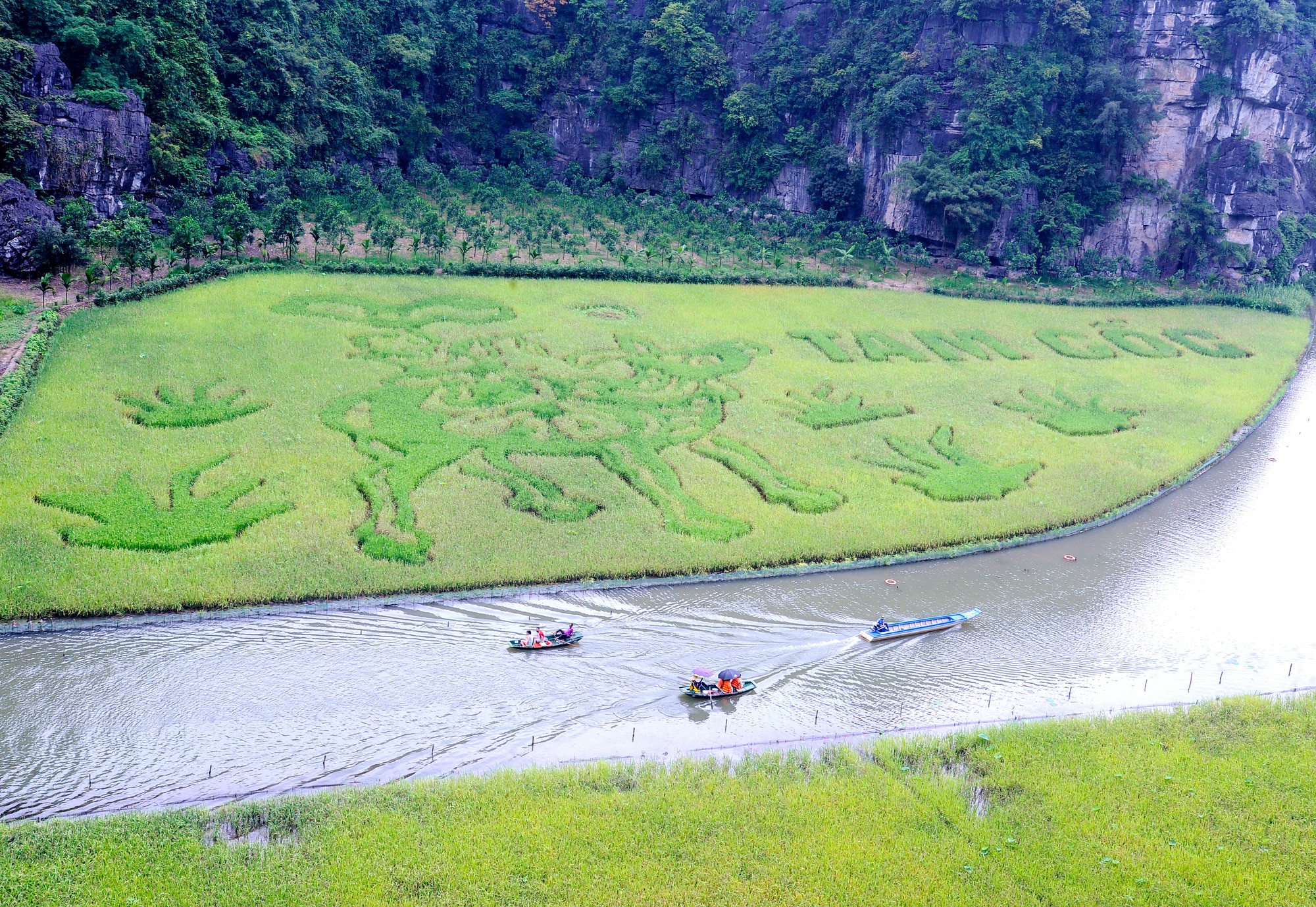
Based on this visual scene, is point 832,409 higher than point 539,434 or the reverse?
higher

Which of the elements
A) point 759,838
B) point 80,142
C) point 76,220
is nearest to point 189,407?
point 76,220

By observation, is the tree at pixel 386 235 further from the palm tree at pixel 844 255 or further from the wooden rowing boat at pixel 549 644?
the wooden rowing boat at pixel 549 644

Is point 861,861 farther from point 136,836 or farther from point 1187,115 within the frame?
point 1187,115

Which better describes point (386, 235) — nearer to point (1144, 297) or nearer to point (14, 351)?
point (14, 351)

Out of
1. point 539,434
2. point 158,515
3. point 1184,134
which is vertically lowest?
point 158,515

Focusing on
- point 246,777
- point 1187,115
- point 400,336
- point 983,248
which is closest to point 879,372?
point 400,336

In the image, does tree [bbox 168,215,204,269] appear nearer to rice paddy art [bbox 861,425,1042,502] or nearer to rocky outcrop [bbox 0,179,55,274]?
rocky outcrop [bbox 0,179,55,274]

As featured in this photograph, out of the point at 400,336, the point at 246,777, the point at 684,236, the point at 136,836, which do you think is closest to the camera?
the point at 136,836
